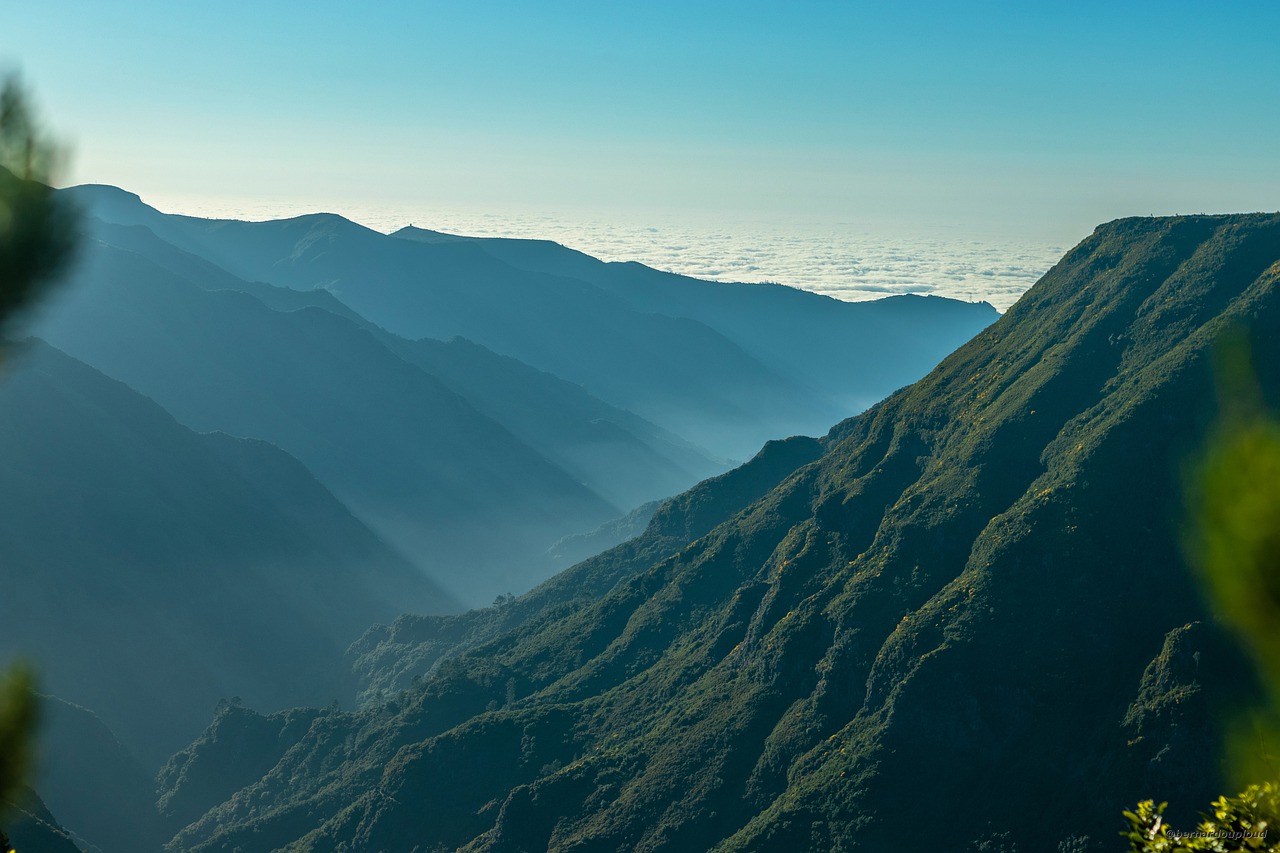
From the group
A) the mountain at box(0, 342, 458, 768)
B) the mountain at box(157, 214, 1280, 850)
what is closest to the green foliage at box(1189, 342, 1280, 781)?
the mountain at box(157, 214, 1280, 850)

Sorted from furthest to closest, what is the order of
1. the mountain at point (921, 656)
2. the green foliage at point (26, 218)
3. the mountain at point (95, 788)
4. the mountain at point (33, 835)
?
the mountain at point (95, 788)
the mountain at point (33, 835)
the mountain at point (921, 656)
the green foliage at point (26, 218)

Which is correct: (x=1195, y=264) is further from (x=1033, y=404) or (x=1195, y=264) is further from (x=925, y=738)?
(x=925, y=738)

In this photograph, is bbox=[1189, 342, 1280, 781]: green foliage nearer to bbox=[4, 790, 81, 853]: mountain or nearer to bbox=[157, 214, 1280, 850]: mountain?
bbox=[157, 214, 1280, 850]: mountain

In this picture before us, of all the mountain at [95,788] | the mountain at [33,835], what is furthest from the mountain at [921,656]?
the mountain at [33,835]

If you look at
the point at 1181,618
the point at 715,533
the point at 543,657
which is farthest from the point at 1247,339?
the point at 543,657

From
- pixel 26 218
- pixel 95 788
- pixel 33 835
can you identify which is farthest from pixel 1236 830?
pixel 95 788

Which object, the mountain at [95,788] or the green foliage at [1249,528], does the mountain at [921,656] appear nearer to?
the mountain at [95,788]

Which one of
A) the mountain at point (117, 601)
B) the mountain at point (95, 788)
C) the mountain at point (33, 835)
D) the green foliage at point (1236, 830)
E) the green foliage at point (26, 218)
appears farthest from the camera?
the mountain at point (117, 601)

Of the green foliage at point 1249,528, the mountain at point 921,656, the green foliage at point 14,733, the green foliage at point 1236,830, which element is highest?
the green foliage at point 1249,528

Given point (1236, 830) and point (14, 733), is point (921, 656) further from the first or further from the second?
point (14, 733)
